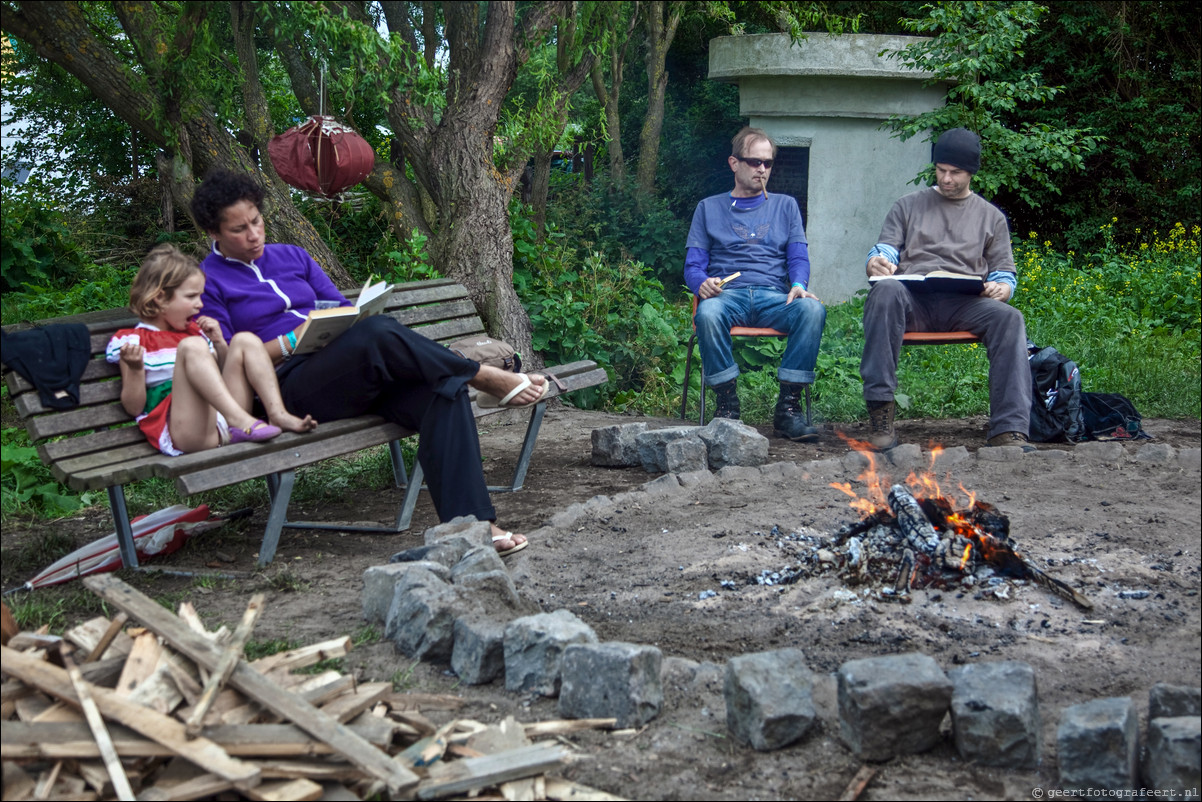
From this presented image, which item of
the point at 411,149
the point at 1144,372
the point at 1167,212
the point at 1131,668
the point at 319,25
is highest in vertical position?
the point at 319,25

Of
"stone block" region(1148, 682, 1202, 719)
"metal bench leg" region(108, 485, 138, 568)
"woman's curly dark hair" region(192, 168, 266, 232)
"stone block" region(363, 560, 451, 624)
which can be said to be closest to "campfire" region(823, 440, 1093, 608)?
"stone block" region(1148, 682, 1202, 719)

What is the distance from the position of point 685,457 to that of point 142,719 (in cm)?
304

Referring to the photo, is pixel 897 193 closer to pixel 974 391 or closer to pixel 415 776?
pixel 974 391

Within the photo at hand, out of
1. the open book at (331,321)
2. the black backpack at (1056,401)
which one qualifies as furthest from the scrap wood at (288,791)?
the black backpack at (1056,401)

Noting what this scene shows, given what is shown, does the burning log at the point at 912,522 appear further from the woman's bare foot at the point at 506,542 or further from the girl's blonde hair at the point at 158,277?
the girl's blonde hair at the point at 158,277

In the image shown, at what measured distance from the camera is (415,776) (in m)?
2.21

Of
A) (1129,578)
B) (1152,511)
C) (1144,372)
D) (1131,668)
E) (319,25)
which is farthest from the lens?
(319,25)

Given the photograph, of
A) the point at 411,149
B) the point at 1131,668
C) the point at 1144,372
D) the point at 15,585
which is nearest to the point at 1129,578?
the point at 1131,668

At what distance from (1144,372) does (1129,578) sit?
1280 mm

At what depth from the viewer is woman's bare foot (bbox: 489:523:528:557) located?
3.80 metres

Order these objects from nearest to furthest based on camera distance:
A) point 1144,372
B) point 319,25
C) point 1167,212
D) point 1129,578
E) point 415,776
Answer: point 415,776
point 1129,578
point 1144,372
point 319,25
point 1167,212

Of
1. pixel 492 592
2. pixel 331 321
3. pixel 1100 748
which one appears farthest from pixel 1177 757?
pixel 331 321

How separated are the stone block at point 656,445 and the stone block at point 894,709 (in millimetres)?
2749

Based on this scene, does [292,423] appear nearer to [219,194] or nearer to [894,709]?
[219,194]
